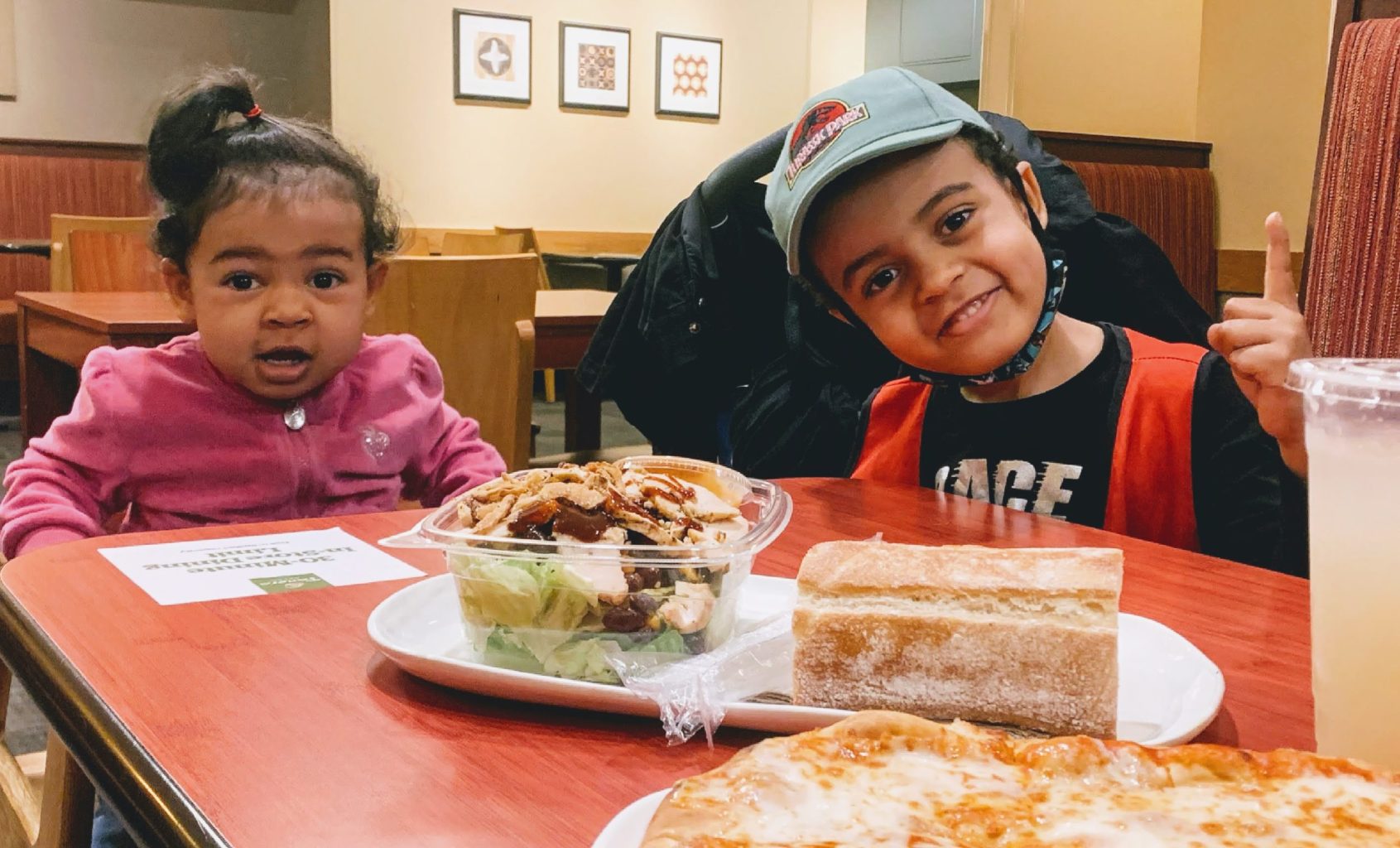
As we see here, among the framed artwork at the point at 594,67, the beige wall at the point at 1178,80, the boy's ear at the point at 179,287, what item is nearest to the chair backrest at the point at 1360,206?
the boy's ear at the point at 179,287

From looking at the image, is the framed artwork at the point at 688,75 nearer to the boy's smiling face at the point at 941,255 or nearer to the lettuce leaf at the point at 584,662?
the boy's smiling face at the point at 941,255

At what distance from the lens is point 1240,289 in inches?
150

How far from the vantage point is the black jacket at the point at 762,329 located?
196cm

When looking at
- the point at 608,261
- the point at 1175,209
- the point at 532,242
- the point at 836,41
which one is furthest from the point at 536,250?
the point at 1175,209

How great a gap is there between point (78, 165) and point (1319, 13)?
706 cm

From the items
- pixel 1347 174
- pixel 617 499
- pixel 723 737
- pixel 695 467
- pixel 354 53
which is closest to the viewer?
pixel 723 737

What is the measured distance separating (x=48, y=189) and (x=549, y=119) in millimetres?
3178

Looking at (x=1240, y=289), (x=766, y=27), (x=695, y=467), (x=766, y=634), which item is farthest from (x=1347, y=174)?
(x=766, y=27)

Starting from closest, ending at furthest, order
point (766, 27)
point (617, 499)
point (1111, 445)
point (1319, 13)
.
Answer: point (617, 499) < point (1111, 445) < point (1319, 13) < point (766, 27)

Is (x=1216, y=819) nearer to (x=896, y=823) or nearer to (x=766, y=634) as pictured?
(x=896, y=823)

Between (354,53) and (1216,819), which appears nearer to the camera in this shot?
(1216,819)

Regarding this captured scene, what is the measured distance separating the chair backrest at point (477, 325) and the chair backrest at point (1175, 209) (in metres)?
1.72

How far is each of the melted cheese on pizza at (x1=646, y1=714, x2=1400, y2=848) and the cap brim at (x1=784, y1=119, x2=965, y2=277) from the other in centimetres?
96

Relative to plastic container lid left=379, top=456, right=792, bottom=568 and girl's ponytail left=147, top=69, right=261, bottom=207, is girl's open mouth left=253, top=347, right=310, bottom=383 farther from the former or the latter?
plastic container lid left=379, top=456, right=792, bottom=568
